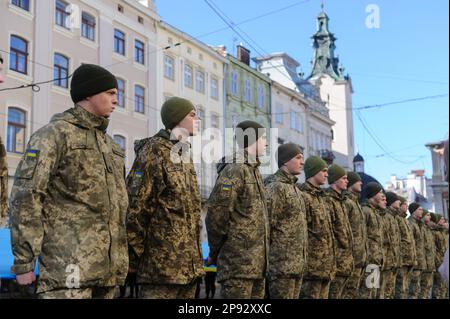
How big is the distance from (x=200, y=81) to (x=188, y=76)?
1912 mm

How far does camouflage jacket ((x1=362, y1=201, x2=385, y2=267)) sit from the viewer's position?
29.5 feet

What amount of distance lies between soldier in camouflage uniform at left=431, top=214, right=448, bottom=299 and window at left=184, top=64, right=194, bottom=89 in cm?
1029

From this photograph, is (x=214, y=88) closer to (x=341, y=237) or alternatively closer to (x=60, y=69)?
(x=60, y=69)

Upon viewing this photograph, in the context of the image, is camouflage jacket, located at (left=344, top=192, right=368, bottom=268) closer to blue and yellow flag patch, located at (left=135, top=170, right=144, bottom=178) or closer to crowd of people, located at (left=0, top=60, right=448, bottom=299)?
crowd of people, located at (left=0, top=60, right=448, bottom=299)

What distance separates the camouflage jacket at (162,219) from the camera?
413 cm

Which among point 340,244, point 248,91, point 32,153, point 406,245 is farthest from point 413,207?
point 248,91

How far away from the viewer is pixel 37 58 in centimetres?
1702

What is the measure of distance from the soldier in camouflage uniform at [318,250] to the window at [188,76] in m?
15.0

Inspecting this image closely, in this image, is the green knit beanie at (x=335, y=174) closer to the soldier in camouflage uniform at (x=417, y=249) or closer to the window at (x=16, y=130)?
the soldier in camouflage uniform at (x=417, y=249)

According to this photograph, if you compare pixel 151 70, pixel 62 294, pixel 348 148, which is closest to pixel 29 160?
pixel 62 294

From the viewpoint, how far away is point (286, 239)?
5930mm

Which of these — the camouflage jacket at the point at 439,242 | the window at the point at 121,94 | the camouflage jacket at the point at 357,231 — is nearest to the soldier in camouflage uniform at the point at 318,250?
the camouflage jacket at the point at 357,231
